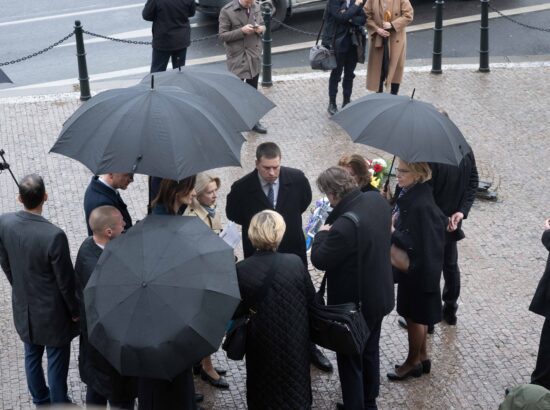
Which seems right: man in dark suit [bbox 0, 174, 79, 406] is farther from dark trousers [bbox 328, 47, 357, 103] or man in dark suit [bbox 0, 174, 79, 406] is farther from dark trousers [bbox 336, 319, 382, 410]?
dark trousers [bbox 328, 47, 357, 103]

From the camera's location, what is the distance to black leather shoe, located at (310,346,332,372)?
788 centimetres

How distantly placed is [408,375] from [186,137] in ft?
8.71

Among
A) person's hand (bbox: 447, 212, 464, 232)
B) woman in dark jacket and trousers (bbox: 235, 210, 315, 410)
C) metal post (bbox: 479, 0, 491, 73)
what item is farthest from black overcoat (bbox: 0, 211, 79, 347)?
metal post (bbox: 479, 0, 491, 73)

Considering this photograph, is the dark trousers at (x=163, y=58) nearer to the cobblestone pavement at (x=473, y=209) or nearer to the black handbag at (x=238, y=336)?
the cobblestone pavement at (x=473, y=209)

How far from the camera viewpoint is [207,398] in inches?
298

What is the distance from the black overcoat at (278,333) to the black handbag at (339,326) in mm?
123

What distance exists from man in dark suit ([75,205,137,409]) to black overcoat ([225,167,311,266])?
123 centimetres

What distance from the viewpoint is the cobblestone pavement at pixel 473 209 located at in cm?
776

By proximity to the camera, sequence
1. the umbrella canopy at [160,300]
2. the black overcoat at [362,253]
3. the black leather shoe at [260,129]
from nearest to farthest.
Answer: the umbrella canopy at [160,300] → the black overcoat at [362,253] → the black leather shoe at [260,129]

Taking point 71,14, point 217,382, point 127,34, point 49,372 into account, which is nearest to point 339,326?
point 217,382

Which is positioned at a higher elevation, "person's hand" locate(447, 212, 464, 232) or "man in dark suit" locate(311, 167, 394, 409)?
"man in dark suit" locate(311, 167, 394, 409)

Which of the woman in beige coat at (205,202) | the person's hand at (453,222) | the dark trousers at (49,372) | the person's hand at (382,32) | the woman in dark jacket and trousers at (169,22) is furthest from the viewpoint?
the woman in dark jacket and trousers at (169,22)

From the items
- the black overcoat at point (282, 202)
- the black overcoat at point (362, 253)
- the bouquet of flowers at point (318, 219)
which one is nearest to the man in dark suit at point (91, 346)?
the black overcoat at point (282, 202)

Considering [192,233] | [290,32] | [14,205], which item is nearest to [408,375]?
[192,233]
